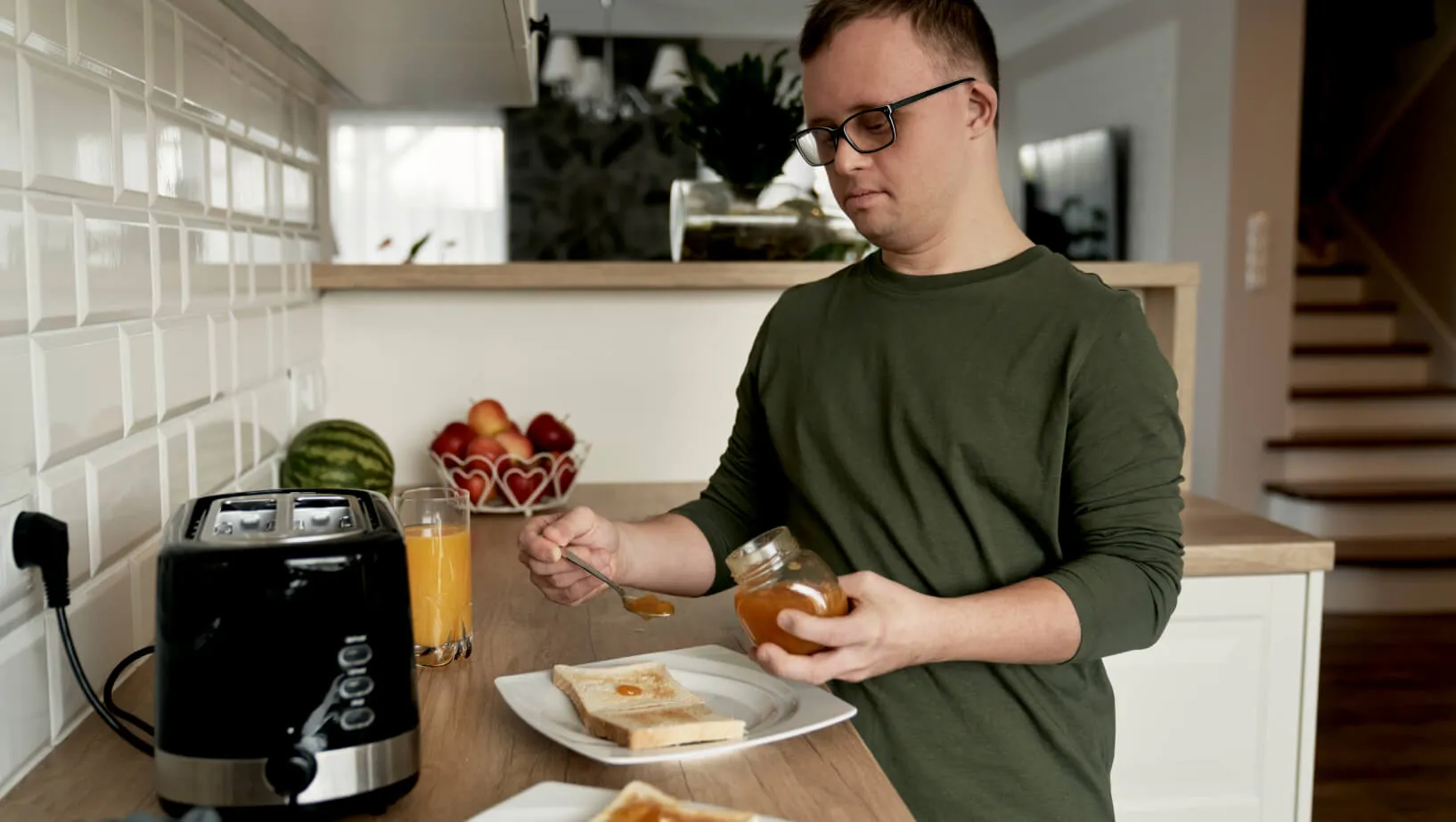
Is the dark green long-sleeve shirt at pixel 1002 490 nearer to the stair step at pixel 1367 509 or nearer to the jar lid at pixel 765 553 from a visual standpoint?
the jar lid at pixel 765 553

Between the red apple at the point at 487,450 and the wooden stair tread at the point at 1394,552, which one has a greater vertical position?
the red apple at the point at 487,450

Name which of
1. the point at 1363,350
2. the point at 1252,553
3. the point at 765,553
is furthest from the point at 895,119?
the point at 1363,350

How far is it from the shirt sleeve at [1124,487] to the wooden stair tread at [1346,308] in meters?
5.22

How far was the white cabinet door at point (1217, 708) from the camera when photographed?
1.75 metres

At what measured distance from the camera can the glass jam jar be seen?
3.13ft

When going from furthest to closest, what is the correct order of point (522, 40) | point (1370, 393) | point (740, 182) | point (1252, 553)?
point (1370, 393), point (740, 182), point (1252, 553), point (522, 40)

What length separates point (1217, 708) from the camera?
1765mm

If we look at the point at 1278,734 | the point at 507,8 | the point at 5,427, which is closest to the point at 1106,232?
the point at 1278,734

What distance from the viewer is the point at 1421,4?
18.7 feet

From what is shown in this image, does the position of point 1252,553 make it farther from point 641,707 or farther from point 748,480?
point 641,707

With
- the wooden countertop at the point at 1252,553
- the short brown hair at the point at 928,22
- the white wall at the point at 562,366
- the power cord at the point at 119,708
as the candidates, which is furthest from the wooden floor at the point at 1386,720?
the power cord at the point at 119,708

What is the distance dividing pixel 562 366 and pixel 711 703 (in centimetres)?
122

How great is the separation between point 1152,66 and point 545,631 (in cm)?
506

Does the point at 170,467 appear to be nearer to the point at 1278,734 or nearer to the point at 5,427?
the point at 5,427
